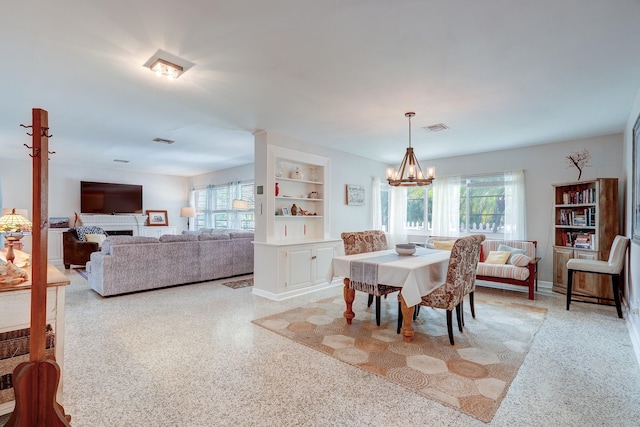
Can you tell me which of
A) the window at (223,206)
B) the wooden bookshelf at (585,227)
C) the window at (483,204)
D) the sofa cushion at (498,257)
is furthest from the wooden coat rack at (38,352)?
the window at (223,206)

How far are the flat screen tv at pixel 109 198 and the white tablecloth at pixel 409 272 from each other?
7234mm

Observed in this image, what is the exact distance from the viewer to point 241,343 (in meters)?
2.90

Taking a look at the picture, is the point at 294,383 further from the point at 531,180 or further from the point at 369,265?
the point at 531,180

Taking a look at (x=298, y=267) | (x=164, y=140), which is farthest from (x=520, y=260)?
(x=164, y=140)

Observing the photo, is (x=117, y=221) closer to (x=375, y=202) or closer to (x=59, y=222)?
(x=59, y=222)

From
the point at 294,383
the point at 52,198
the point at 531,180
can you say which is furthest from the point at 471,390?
the point at 52,198

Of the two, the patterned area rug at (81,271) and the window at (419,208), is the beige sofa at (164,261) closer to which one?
the patterned area rug at (81,271)

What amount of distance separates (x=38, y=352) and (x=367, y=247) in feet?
10.6

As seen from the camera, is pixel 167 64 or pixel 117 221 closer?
pixel 167 64

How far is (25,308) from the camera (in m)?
1.74

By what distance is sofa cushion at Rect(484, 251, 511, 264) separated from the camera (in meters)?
4.82

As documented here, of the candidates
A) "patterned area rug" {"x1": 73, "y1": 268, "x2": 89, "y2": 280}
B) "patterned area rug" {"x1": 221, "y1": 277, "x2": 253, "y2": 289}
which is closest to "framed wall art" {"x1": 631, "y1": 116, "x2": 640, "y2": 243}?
"patterned area rug" {"x1": 221, "y1": 277, "x2": 253, "y2": 289}

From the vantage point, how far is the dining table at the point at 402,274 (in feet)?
9.29

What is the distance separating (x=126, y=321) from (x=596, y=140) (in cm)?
672
